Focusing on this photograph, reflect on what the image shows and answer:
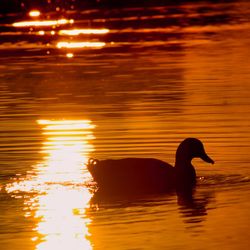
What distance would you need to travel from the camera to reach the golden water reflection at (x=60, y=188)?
13.1 meters

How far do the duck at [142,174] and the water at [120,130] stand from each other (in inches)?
9.1

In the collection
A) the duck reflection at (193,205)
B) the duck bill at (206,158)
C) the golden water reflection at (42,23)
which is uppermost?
the duck bill at (206,158)

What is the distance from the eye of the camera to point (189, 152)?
16.4 meters

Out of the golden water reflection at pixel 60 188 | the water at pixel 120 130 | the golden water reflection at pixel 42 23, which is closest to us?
the golden water reflection at pixel 60 188

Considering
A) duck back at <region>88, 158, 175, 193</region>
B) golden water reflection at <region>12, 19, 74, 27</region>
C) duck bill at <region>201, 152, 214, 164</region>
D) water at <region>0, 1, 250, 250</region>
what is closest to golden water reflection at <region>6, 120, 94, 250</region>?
water at <region>0, 1, 250, 250</region>

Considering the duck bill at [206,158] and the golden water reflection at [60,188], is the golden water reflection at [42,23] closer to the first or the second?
the golden water reflection at [60,188]

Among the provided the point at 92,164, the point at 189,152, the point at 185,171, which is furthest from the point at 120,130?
the point at 92,164

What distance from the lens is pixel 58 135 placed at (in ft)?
62.7

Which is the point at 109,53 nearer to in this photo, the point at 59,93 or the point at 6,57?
the point at 6,57

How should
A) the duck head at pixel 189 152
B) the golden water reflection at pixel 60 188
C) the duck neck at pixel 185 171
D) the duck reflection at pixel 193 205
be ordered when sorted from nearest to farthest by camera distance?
1. the golden water reflection at pixel 60 188
2. the duck reflection at pixel 193 205
3. the duck neck at pixel 185 171
4. the duck head at pixel 189 152

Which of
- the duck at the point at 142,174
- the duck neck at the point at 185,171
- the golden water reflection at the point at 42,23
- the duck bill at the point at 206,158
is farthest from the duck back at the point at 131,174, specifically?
the golden water reflection at the point at 42,23

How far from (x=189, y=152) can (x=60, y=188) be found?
1.76 m

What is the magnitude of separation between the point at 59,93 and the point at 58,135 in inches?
201

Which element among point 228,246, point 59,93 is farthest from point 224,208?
point 59,93
